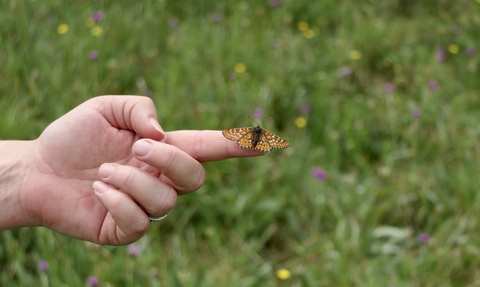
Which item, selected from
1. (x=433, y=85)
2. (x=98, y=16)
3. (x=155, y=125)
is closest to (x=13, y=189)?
(x=155, y=125)

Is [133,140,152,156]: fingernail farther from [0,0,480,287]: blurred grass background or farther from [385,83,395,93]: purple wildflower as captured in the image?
[385,83,395,93]: purple wildflower

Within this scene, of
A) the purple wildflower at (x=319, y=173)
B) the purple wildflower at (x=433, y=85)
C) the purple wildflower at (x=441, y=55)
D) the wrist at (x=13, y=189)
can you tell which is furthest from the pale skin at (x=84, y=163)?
the purple wildflower at (x=441, y=55)

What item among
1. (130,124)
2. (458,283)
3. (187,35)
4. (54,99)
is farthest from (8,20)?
(458,283)

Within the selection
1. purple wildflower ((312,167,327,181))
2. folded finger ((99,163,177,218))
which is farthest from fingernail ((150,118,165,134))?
purple wildflower ((312,167,327,181))

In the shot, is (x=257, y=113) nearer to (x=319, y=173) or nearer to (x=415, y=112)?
(x=319, y=173)

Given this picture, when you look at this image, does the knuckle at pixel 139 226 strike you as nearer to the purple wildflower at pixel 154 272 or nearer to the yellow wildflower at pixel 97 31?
the purple wildflower at pixel 154 272

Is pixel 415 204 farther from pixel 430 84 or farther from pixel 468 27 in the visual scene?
pixel 468 27
